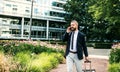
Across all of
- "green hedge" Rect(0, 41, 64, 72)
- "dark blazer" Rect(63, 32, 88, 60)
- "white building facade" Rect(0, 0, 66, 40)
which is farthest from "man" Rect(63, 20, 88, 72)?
"white building facade" Rect(0, 0, 66, 40)

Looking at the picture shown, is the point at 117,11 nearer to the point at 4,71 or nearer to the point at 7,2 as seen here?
the point at 4,71

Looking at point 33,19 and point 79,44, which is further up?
point 79,44

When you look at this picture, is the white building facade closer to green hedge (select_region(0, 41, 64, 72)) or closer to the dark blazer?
green hedge (select_region(0, 41, 64, 72))

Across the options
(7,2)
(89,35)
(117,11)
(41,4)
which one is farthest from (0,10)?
(117,11)

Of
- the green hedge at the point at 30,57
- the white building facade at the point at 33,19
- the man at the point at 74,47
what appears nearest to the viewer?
the man at the point at 74,47

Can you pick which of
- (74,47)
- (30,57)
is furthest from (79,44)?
(30,57)

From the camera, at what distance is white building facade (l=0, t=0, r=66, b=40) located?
64.0m

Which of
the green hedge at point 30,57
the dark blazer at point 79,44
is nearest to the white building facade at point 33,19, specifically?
the green hedge at point 30,57

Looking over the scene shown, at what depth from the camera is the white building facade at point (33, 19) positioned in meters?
64.0

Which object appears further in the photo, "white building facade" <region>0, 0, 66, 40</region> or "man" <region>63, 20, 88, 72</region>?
"white building facade" <region>0, 0, 66, 40</region>

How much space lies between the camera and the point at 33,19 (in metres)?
73.4

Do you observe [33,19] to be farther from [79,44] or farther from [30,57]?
[79,44]

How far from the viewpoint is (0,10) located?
2426 inches

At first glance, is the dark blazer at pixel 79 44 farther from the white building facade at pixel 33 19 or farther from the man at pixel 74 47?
the white building facade at pixel 33 19
